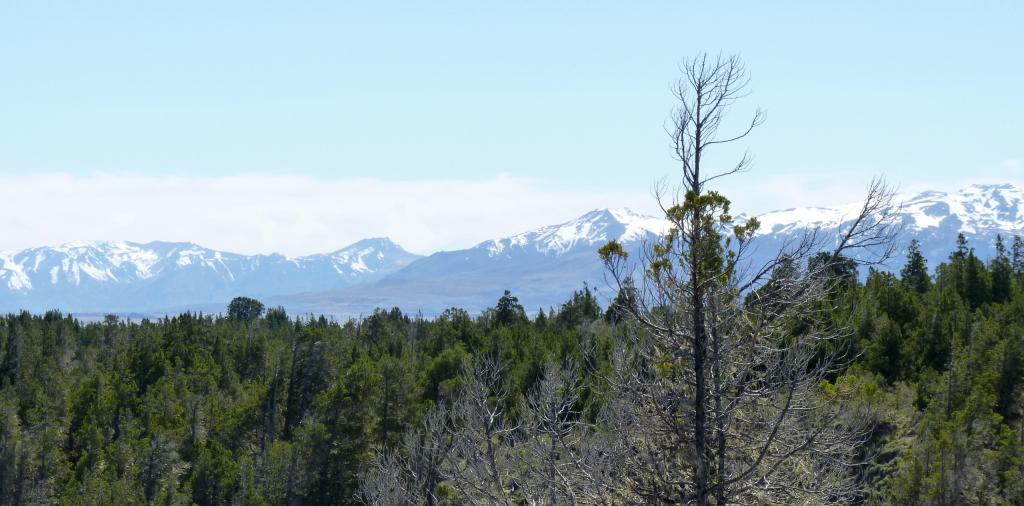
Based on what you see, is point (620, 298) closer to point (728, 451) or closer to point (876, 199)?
point (728, 451)

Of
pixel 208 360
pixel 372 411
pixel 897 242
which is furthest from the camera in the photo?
pixel 208 360

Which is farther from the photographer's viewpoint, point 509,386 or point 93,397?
point 93,397

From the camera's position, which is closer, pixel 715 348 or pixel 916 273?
pixel 715 348

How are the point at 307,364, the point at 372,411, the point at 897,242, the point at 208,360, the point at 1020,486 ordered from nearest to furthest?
the point at 897,242, the point at 1020,486, the point at 372,411, the point at 307,364, the point at 208,360

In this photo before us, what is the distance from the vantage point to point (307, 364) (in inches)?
3073

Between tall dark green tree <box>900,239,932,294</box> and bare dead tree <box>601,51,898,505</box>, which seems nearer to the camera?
bare dead tree <box>601,51,898,505</box>

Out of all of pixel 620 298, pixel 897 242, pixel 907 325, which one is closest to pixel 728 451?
pixel 620 298

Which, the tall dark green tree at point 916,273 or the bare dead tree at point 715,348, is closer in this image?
the bare dead tree at point 715,348

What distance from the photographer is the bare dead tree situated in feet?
45.5

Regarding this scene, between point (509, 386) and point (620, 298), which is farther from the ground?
point (620, 298)

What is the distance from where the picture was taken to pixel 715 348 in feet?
45.8

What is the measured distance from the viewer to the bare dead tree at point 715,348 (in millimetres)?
13883

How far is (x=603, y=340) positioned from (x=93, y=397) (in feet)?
134

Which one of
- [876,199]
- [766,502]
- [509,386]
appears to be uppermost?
[876,199]
